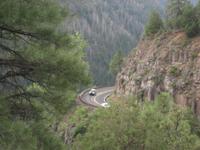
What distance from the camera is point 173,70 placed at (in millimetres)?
47656

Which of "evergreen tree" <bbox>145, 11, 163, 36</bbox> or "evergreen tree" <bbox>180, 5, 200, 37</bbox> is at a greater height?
"evergreen tree" <bbox>145, 11, 163, 36</bbox>

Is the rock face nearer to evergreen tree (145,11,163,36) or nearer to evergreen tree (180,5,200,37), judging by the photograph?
evergreen tree (180,5,200,37)

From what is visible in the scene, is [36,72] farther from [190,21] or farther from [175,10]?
[175,10]

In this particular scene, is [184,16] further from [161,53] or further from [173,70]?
[173,70]

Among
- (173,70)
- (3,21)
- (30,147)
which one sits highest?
(173,70)

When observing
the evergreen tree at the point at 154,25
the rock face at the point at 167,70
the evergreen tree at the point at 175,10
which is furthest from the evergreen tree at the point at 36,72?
the evergreen tree at the point at 154,25

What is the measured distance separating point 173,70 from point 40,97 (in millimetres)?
37764

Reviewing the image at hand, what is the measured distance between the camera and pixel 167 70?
161ft

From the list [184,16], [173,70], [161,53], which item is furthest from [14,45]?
[184,16]

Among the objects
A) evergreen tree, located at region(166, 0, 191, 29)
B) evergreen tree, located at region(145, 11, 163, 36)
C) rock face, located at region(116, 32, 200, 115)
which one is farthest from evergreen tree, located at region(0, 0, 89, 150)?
evergreen tree, located at region(145, 11, 163, 36)

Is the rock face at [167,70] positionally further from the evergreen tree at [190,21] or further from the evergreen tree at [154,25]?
the evergreen tree at [154,25]

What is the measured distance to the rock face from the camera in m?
44.9

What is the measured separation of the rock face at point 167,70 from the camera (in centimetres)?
4491

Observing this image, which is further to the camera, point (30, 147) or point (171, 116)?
point (171, 116)
